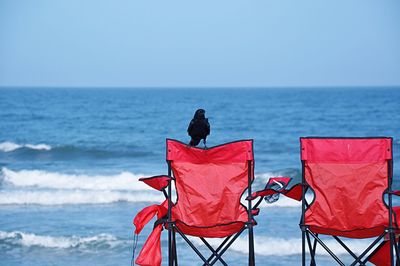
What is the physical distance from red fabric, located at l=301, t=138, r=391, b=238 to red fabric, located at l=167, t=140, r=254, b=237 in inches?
16.7

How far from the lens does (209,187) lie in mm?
4887

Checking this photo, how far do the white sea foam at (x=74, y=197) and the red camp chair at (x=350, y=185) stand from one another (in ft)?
26.3

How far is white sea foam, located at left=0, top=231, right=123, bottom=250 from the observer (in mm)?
9170

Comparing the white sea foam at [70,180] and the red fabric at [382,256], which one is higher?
the red fabric at [382,256]

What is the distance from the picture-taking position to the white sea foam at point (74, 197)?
12672 millimetres

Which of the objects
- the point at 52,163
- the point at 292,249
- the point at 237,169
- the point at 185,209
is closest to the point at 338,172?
the point at 237,169

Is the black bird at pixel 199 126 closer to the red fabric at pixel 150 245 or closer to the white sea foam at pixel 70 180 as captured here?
the red fabric at pixel 150 245

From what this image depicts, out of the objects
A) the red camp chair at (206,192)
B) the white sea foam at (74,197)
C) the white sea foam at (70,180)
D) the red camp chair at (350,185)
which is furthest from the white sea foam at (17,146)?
the red camp chair at (350,185)

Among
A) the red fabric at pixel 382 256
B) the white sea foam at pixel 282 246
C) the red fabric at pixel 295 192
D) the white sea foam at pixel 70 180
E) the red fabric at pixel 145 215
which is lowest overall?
the white sea foam at pixel 70 180

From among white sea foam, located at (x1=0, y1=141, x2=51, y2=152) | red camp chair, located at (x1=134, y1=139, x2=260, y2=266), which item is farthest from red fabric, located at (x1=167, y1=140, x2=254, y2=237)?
white sea foam, located at (x1=0, y1=141, x2=51, y2=152)

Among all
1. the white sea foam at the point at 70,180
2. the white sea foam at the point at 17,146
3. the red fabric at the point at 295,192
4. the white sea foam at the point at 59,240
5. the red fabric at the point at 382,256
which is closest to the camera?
the red fabric at the point at 295,192

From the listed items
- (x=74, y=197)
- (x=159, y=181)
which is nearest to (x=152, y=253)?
(x=159, y=181)

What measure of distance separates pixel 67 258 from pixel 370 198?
184 inches

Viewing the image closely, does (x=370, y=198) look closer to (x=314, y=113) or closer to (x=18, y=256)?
(x=18, y=256)
